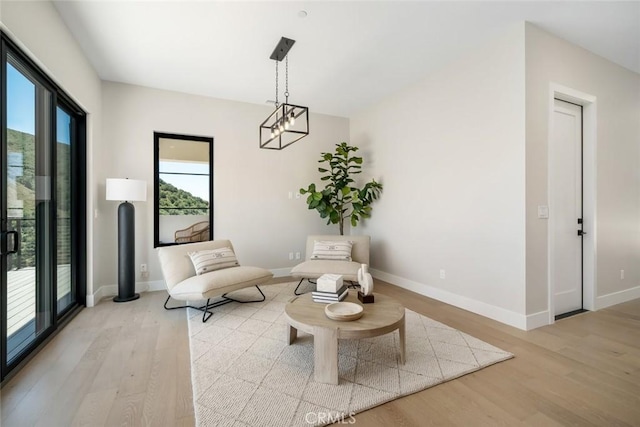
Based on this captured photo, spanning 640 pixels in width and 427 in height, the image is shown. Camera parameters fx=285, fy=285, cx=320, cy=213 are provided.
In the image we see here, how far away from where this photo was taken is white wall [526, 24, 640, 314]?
276 centimetres

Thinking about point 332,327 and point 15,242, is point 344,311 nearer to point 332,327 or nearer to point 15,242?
point 332,327

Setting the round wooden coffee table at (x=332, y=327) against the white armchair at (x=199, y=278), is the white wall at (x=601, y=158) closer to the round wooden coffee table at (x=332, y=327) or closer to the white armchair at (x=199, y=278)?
the round wooden coffee table at (x=332, y=327)

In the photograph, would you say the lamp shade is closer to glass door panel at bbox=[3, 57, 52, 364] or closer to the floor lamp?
the floor lamp

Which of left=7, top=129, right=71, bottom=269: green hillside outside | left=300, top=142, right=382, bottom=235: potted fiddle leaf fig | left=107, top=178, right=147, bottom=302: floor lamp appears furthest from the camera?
left=300, top=142, right=382, bottom=235: potted fiddle leaf fig

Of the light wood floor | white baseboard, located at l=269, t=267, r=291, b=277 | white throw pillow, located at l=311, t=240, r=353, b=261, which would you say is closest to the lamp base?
the light wood floor

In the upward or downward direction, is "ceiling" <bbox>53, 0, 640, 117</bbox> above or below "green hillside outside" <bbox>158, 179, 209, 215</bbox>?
above

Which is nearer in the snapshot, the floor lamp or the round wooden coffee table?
the round wooden coffee table

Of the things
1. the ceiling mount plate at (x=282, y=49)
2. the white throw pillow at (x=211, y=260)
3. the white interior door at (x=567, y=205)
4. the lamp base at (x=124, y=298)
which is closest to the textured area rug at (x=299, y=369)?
the white throw pillow at (x=211, y=260)

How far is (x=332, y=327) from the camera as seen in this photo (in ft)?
6.10

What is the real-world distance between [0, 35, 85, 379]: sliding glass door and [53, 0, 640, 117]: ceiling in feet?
2.83

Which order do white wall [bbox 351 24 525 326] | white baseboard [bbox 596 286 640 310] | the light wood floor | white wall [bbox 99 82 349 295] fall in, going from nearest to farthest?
the light wood floor → white wall [bbox 351 24 525 326] → white baseboard [bbox 596 286 640 310] → white wall [bbox 99 82 349 295]

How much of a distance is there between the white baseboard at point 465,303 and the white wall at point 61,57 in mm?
4056

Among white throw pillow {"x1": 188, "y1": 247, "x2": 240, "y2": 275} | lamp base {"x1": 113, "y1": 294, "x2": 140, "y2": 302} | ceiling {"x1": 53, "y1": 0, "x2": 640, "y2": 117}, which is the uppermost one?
ceiling {"x1": 53, "y1": 0, "x2": 640, "y2": 117}

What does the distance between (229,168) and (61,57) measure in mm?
2280
